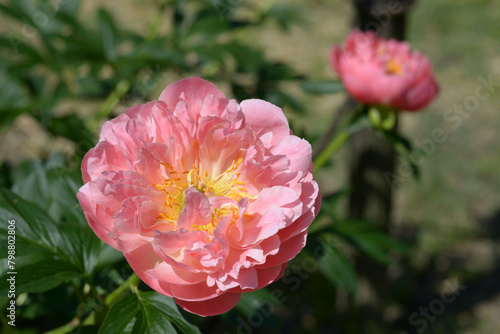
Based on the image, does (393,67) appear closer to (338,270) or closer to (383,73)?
(383,73)

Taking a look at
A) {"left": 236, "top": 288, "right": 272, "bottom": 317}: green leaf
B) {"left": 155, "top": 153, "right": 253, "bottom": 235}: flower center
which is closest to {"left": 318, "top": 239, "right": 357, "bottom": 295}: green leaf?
{"left": 236, "top": 288, "right": 272, "bottom": 317}: green leaf

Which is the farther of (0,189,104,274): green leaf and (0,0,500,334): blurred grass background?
(0,0,500,334): blurred grass background

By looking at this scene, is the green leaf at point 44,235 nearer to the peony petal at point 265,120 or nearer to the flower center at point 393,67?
the peony petal at point 265,120

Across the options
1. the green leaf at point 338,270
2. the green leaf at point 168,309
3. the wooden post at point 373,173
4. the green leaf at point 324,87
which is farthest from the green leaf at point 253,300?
the wooden post at point 373,173

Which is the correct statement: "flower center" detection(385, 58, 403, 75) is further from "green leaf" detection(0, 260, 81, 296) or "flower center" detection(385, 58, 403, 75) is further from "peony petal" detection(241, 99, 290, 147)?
"green leaf" detection(0, 260, 81, 296)

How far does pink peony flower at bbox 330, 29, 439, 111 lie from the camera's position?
1060mm

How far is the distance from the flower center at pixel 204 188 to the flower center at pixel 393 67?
2.02ft

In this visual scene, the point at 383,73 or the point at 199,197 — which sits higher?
the point at 199,197

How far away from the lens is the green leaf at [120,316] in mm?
611

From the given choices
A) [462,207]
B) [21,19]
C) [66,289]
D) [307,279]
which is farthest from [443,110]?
[66,289]

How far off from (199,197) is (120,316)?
7.0 inches

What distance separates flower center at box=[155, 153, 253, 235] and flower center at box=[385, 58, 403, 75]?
24.2 inches

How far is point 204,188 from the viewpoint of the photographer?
71 centimetres

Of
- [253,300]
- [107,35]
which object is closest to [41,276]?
[253,300]
